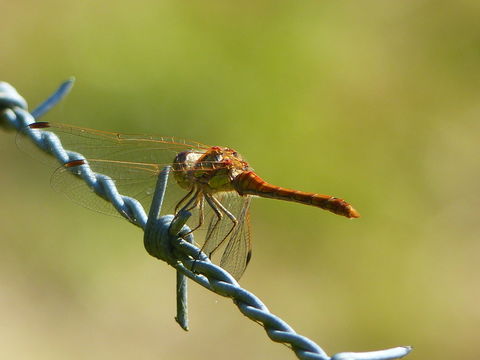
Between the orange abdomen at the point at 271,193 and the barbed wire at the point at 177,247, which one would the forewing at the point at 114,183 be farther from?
the orange abdomen at the point at 271,193

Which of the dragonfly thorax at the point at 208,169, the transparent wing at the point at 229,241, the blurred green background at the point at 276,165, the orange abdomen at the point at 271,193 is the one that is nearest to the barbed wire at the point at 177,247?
the dragonfly thorax at the point at 208,169

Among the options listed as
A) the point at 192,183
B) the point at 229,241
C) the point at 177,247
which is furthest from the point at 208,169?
the point at 177,247

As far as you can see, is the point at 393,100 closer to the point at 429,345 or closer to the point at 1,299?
the point at 429,345

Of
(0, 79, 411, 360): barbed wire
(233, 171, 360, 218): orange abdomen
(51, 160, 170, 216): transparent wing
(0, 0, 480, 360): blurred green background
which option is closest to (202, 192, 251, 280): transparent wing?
(233, 171, 360, 218): orange abdomen

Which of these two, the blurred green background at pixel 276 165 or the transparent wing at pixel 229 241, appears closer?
the transparent wing at pixel 229 241

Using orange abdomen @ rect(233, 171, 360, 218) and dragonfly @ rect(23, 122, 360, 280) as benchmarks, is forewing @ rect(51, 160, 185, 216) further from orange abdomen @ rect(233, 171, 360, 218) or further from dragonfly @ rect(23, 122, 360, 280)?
orange abdomen @ rect(233, 171, 360, 218)

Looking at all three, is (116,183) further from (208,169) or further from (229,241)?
(229,241)
